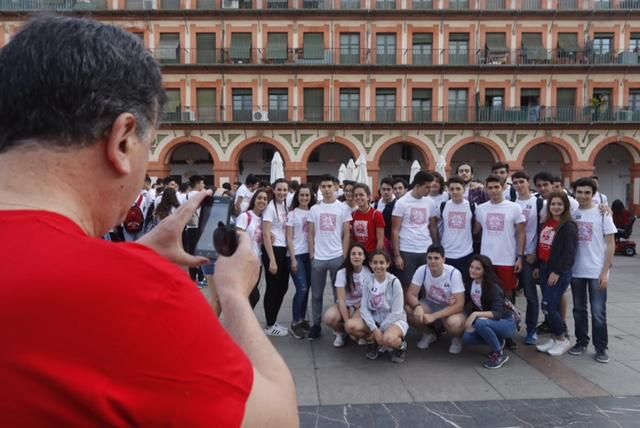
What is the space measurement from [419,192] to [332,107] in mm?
21075

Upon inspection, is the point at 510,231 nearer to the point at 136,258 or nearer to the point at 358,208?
the point at 358,208

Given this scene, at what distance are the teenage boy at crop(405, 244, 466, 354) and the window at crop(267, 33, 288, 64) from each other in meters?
23.2

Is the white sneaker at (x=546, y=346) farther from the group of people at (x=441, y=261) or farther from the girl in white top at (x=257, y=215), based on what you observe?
the girl in white top at (x=257, y=215)

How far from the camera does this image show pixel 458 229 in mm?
6461

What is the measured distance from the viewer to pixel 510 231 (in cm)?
607

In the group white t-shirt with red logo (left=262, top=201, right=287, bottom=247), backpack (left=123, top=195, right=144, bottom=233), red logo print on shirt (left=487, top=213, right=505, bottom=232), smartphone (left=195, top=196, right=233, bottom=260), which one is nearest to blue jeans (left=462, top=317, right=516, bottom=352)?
red logo print on shirt (left=487, top=213, right=505, bottom=232)

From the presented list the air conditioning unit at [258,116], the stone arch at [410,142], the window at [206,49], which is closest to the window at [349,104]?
the stone arch at [410,142]

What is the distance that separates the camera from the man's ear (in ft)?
2.89

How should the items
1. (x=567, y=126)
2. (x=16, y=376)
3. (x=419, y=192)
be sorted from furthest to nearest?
(x=567, y=126), (x=419, y=192), (x=16, y=376)

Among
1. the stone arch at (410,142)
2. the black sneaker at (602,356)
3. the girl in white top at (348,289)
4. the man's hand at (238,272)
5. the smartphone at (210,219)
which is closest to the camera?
the man's hand at (238,272)

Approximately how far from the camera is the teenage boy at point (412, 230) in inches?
260

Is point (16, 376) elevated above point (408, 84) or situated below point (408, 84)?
below

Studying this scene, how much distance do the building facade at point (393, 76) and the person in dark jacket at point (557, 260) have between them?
2114 cm

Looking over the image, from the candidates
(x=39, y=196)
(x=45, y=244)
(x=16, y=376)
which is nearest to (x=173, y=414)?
(x=16, y=376)
